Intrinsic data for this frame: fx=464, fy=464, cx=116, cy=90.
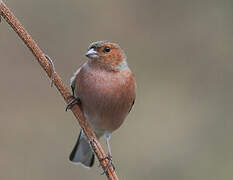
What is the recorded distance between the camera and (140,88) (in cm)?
831

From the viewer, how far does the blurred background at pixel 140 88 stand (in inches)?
269

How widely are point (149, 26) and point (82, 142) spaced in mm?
4251

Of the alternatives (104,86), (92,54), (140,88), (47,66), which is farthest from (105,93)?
(140,88)

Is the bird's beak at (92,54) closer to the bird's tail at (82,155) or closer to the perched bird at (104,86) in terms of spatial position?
the perched bird at (104,86)

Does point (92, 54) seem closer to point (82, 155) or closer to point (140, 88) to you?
point (82, 155)

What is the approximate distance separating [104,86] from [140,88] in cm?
431

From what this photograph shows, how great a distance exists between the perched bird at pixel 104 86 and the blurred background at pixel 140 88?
101 inches

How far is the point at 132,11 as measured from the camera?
9172mm

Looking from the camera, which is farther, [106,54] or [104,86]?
[106,54]

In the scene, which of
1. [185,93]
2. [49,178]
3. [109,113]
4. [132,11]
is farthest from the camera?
[132,11]

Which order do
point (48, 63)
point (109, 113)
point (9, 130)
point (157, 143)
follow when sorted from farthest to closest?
point (157, 143) → point (9, 130) → point (109, 113) → point (48, 63)

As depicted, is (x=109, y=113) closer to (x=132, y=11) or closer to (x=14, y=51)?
(x=14, y=51)

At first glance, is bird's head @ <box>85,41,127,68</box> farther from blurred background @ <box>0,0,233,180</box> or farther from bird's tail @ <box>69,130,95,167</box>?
blurred background @ <box>0,0,233,180</box>

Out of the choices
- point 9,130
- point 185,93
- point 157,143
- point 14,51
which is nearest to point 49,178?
point 9,130
